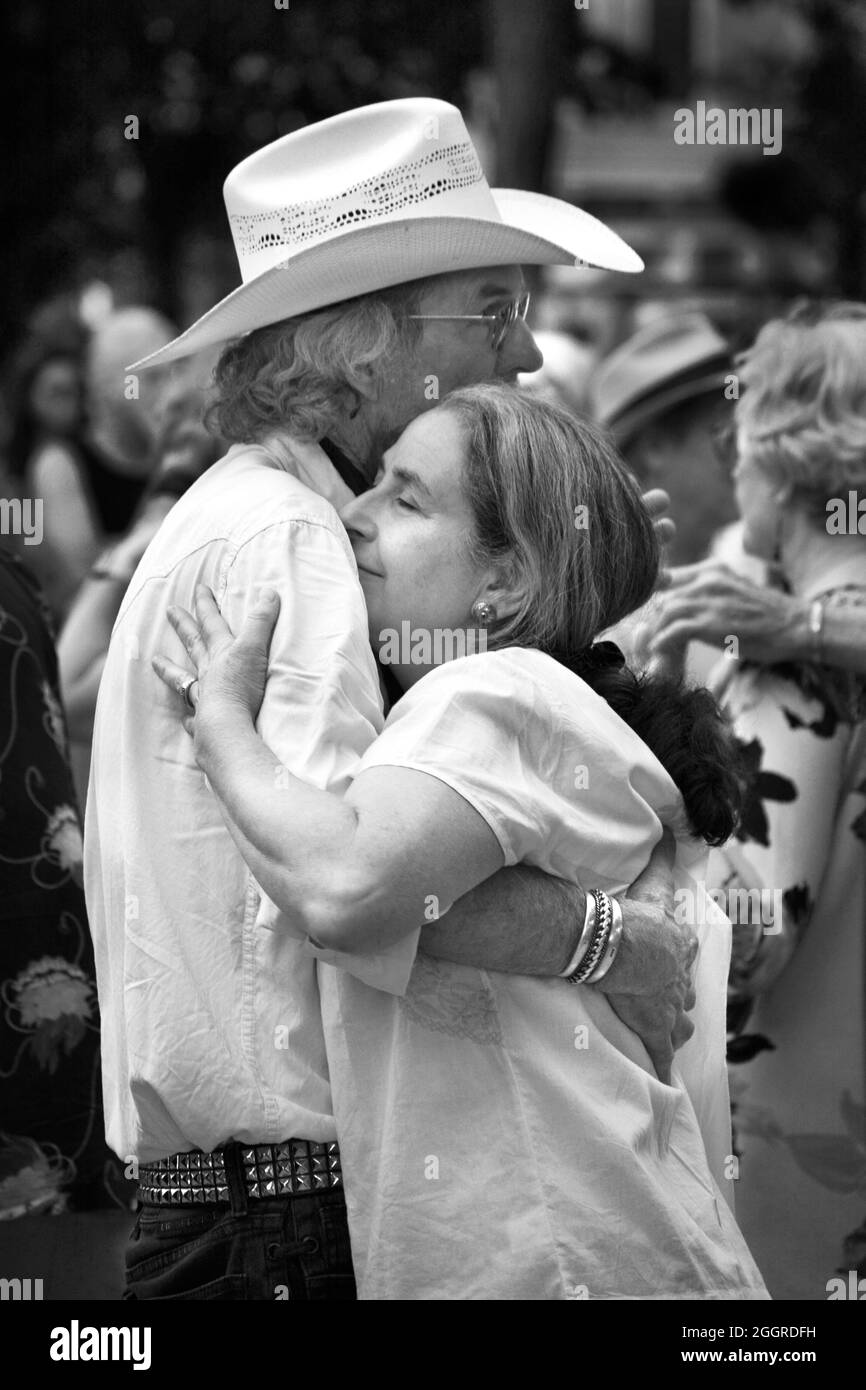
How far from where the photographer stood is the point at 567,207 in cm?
287

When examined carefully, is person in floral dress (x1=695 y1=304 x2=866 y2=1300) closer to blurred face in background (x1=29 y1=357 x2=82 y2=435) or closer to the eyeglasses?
the eyeglasses

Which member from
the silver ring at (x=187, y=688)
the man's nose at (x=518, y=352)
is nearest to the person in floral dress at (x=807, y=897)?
the man's nose at (x=518, y=352)

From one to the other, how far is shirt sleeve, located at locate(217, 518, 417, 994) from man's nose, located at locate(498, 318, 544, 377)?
0.54m

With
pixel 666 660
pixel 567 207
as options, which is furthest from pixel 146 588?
pixel 666 660

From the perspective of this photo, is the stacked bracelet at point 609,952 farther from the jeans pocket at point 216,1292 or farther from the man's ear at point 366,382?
the man's ear at point 366,382

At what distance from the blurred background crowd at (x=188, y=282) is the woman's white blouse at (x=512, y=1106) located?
A: 86 centimetres

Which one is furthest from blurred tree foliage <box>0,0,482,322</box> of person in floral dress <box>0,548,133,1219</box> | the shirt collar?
the shirt collar

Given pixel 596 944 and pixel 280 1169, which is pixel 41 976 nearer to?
pixel 280 1169

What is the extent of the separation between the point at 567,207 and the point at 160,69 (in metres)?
11.9

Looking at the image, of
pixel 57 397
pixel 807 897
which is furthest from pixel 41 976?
pixel 57 397

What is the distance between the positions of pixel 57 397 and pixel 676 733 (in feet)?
24.6

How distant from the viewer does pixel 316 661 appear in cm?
204

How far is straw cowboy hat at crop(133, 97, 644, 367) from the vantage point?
7.81 ft
